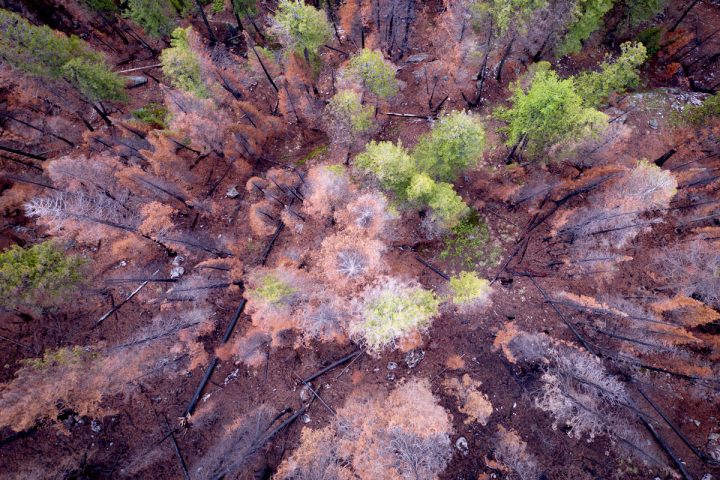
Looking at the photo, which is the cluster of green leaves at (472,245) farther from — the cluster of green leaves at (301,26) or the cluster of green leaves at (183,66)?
the cluster of green leaves at (183,66)

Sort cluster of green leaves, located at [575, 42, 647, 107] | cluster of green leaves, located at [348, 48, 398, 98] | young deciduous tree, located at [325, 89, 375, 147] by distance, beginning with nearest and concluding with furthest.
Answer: cluster of green leaves, located at [575, 42, 647, 107] < young deciduous tree, located at [325, 89, 375, 147] < cluster of green leaves, located at [348, 48, 398, 98]

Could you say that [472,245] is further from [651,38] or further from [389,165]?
[651,38]

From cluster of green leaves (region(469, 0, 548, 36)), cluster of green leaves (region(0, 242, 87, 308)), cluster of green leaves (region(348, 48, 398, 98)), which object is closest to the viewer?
cluster of green leaves (region(0, 242, 87, 308))

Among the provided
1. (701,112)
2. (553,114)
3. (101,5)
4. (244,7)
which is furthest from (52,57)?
(701,112)

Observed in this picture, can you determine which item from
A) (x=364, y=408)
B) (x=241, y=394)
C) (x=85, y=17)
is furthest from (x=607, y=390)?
(x=85, y=17)

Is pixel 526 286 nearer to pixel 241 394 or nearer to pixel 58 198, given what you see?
pixel 241 394

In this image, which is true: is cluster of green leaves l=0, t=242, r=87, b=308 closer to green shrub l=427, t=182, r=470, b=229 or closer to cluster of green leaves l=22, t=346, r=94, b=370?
cluster of green leaves l=22, t=346, r=94, b=370

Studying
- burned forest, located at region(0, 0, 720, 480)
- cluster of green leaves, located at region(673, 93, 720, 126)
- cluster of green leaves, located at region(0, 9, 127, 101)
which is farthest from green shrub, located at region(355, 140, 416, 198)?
cluster of green leaves, located at region(673, 93, 720, 126)

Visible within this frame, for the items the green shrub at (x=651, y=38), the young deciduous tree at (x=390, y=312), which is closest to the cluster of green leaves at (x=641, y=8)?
the green shrub at (x=651, y=38)
